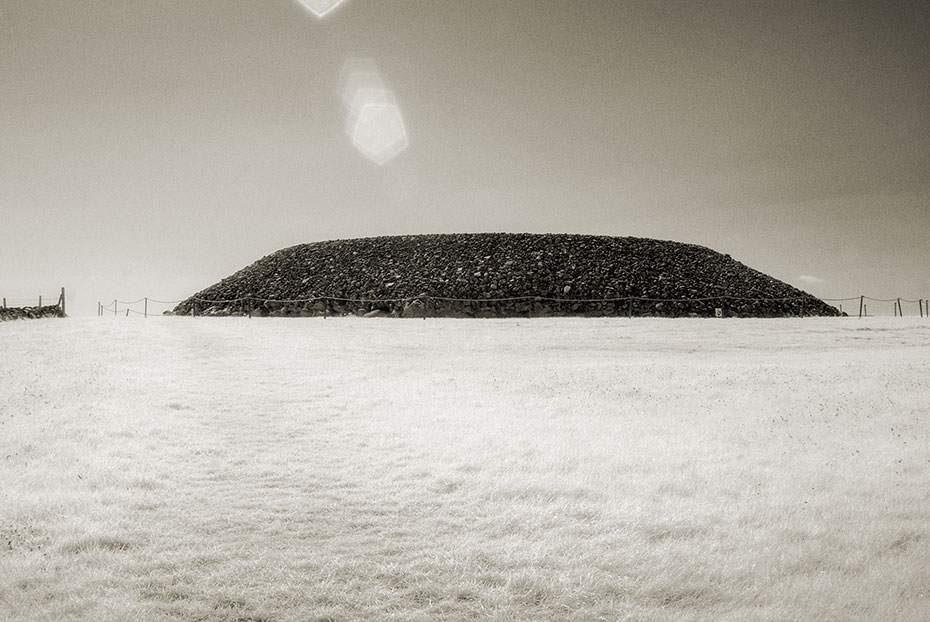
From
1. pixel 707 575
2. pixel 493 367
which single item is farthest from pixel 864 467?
pixel 493 367

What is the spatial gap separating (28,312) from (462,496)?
42.3 metres

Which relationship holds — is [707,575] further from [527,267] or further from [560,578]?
[527,267]

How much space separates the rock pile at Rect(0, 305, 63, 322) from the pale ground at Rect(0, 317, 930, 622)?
27309 millimetres

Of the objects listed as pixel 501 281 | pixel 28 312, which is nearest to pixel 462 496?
pixel 28 312

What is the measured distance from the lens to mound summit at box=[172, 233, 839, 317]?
48.1 m

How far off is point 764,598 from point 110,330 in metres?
27.9

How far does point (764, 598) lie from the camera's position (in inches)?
182

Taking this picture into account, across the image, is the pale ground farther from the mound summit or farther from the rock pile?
the mound summit

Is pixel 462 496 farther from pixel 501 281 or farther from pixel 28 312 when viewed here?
pixel 501 281

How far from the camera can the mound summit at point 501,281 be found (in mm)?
48125

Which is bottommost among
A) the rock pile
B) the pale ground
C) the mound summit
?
the pale ground

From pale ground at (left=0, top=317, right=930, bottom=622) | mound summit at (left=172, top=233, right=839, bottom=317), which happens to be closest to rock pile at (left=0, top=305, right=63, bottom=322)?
mound summit at (left=172, top=233, right=839, bottom=317)

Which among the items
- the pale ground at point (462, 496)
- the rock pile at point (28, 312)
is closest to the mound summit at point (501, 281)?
the rock pile at point (28, 312)

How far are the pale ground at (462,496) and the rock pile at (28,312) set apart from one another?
89.6 ft
